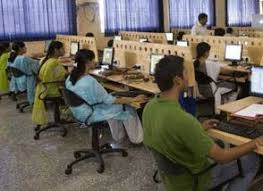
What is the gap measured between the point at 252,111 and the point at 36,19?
611cm

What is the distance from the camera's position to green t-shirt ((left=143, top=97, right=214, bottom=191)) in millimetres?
1831

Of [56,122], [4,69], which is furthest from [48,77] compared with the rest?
[4,69]

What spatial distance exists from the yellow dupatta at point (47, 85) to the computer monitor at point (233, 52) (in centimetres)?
248

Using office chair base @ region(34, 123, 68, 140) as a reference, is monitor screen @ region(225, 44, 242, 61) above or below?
above

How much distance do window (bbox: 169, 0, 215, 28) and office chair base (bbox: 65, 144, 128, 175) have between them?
6.58 metres

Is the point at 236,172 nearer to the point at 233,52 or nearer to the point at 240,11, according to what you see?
the point at 233,52

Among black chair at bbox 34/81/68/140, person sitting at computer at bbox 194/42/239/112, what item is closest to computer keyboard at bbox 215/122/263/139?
person sitting at computer at bbox 194/42/239/112

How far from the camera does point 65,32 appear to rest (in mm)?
8164

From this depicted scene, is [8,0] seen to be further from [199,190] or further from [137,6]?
[199,190]

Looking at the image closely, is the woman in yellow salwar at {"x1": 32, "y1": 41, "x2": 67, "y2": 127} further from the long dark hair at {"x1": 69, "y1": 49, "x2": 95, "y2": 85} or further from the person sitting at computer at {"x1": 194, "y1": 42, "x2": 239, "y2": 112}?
the person sitting at computer at {"x1": 194, "y1": 42, "x2": 239, "y2": 112}

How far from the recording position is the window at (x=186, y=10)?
386 inches

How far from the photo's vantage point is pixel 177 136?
1.86 m

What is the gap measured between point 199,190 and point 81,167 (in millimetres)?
1762

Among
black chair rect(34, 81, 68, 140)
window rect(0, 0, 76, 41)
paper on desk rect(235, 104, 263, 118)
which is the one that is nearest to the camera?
paper on desk rect(235, 104, 263, 118)
